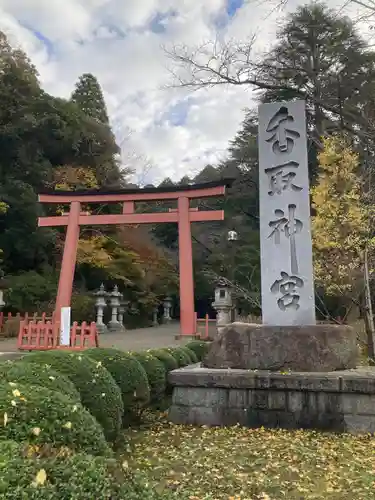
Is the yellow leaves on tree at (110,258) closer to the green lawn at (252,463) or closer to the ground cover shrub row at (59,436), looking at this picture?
the green lawn at (252,463)

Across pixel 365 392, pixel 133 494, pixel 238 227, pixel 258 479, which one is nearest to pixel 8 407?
A: pixel 133 494

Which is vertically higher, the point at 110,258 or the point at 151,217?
the point at 151,217

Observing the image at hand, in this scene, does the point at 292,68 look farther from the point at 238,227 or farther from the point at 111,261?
the point at 111,261

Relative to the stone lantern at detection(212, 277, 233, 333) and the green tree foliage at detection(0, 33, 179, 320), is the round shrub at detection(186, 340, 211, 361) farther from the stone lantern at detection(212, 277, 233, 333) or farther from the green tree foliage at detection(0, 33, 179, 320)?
the green tree foliage at detection(0, 33, 179, 320)

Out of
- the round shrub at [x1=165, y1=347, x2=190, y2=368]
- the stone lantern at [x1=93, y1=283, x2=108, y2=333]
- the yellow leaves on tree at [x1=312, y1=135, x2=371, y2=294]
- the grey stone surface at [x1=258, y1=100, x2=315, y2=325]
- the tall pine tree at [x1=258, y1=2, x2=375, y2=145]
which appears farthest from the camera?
the stone lantern at [x1=93, y1=283, x2=108, y2=333]

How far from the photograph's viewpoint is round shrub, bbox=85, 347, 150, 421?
4.29 metres

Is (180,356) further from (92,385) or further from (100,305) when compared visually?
(100,305)

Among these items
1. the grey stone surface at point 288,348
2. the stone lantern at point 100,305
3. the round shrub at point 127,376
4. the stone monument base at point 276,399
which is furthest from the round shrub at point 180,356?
the stone lantern at point 100,305

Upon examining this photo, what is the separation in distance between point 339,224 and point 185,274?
562 centimetres

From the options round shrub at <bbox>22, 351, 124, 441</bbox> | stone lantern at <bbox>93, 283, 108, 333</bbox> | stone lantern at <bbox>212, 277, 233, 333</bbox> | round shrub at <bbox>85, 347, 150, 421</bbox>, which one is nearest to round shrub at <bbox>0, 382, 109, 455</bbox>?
round shrub at <bbox>22, 351, 124, 441</bbox>

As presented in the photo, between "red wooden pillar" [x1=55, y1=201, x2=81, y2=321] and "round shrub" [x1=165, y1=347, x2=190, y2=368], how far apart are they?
852 cm

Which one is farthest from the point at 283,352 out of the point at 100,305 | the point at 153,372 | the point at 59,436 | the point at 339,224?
the point at 100,305

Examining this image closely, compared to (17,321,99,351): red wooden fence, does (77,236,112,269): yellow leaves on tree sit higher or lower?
higher

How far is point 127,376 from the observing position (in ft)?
14.2
